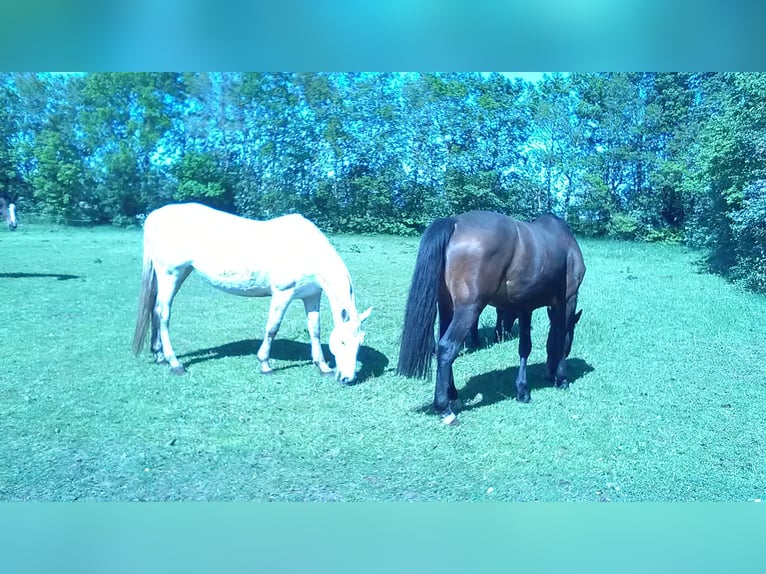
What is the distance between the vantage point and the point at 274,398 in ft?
13.3

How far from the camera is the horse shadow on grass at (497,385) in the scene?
416 cm

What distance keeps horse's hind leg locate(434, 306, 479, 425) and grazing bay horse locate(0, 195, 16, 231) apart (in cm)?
273

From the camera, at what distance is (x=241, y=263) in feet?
13.7

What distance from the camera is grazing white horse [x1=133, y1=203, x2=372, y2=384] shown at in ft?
13.6

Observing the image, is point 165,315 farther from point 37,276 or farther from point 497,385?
point 497,385

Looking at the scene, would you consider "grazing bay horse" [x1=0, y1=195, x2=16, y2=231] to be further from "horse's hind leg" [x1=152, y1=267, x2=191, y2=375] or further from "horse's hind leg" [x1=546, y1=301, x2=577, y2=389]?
"horse's hind leg" [x1=546, y1=301, x2=577, y2=389]

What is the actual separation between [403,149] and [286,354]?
4.80ft

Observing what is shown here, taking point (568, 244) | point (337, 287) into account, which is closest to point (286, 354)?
point (337, 287)

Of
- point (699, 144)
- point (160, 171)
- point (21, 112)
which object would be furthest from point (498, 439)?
point (21, 112)

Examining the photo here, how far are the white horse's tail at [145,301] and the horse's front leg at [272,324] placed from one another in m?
0.72

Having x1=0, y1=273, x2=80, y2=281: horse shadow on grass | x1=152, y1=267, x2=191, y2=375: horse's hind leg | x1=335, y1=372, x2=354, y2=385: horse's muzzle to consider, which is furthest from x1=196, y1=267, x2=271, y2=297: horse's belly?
x1=0, y1=273, x2=80, y2=281: horse shadow on grass
